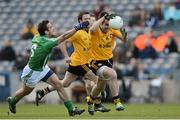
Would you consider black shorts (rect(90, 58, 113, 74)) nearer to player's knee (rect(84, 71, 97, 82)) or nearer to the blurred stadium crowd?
player's knee (rect(84, 71, 97, 82))

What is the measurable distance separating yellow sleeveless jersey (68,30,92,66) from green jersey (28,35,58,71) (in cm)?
229

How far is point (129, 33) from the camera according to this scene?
3203 cm

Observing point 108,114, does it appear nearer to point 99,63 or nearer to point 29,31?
point 99,63

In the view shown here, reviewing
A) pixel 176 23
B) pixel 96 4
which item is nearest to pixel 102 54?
pixel 176 23

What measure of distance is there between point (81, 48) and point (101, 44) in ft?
5.63

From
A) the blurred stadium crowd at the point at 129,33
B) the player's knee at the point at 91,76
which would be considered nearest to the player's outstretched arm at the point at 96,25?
the player's knee at the point at 91,76

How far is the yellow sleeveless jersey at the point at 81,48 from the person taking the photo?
20.9 meters

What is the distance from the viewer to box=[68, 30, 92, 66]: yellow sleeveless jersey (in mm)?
20875

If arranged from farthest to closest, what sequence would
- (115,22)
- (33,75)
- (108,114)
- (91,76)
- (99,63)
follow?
(91,76) → (108,114) → (99,63) → (115,22) → (33,75)

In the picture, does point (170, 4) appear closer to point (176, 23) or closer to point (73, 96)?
point (176, 23)

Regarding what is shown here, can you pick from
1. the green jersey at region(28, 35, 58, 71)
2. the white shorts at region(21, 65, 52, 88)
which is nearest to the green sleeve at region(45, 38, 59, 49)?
the green jersey at region(28, 35, 58, 71)

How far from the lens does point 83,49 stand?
21.1 meters

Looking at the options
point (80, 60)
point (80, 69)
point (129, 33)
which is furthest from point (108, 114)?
point (129, 33)

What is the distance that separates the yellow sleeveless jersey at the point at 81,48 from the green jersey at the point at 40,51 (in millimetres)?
2294
